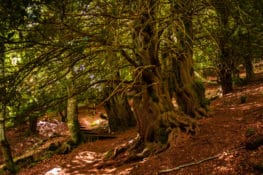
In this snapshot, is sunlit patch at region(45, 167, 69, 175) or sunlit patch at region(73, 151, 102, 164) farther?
sunlit patch at region(73, 151, 102, 164)

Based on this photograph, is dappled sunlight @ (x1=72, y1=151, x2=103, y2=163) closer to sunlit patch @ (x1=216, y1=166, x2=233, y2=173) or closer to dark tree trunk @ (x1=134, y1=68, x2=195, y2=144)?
dark tree trunk @ (x1=134, y1=68, x2=195, y2=144)

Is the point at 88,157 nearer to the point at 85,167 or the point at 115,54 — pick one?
the point at 85,167

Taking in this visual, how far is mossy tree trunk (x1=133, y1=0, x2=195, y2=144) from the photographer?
862cm

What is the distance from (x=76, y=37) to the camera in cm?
620

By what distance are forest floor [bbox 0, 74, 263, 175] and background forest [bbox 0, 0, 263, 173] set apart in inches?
22.5

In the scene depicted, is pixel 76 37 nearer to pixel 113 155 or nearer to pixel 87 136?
pixel 113 155

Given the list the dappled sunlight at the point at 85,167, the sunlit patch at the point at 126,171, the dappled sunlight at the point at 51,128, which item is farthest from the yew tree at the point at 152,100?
the dappled sunlight at the point at 51,128

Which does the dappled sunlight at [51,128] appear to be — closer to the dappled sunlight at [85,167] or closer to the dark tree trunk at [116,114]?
the dark tree trunk at [116,114]

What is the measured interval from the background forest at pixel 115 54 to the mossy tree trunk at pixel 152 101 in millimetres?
30

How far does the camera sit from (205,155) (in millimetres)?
6812

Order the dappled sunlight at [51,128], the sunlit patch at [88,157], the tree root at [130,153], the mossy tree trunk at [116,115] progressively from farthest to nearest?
the dappled sunlight at [51,128] → the mossy tree trunk at [116,115] → the sunlit patch at [88,157] → the tree root at [130,153]

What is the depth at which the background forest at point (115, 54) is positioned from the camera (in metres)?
4.95

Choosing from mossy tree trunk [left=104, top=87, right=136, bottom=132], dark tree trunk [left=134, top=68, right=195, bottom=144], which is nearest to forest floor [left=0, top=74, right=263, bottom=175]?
dark tree trunk [left=134, top=68, right=195, bottom=144]

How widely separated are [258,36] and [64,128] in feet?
61.2
